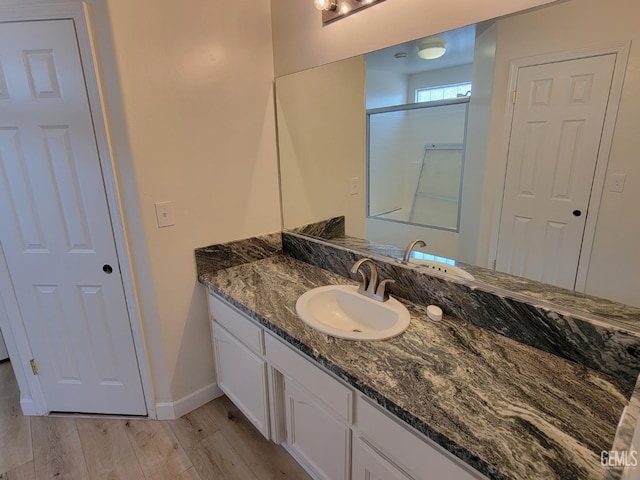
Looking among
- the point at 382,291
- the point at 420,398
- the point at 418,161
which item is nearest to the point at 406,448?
the point at 420,398

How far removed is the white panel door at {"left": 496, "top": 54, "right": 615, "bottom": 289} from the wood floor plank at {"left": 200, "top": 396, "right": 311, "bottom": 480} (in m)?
1.40

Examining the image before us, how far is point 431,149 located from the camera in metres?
1.46

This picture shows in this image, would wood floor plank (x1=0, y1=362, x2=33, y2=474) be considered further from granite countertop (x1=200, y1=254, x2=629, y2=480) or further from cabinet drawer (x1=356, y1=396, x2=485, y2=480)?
cabinet drawer (x1=356, y1=396, x2=485, y2=480)

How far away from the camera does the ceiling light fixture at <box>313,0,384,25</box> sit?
1.51 metres

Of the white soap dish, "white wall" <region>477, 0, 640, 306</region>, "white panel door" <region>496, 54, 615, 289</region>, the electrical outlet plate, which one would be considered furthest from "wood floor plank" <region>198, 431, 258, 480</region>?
the electrical outlet plate

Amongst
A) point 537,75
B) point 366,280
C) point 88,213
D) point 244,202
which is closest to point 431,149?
point 537,75

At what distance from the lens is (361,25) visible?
60.7 inches

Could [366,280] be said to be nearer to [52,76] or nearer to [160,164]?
[160,164]

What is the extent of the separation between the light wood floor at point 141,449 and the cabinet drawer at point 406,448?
82cm

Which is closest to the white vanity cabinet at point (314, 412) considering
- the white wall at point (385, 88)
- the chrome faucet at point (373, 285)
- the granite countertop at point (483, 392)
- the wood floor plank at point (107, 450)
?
the granite countertop at point (483, 392)

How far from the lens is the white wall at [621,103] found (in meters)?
0.95

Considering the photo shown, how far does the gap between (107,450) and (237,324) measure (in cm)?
99

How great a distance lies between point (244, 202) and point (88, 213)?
30.8 inches

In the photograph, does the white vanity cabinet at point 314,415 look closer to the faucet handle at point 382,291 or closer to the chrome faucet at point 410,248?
the faucet handle at point 382,291
